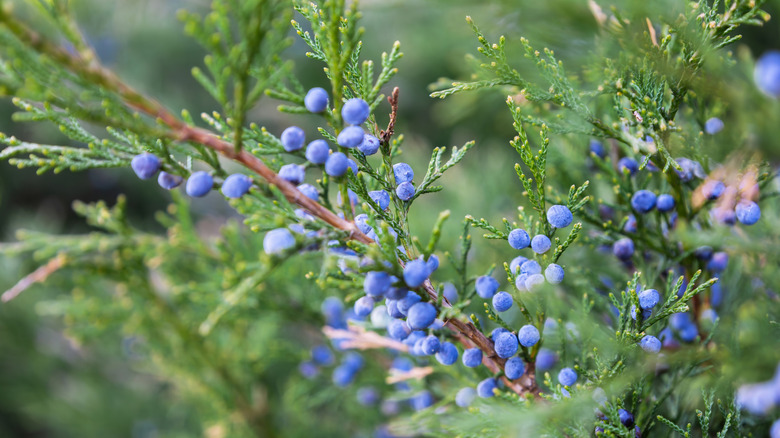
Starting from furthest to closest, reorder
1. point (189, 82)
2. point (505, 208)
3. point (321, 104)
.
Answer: point (189, 82)
point (505, 208)
point (321, 104)

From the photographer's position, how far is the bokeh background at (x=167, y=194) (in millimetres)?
1565

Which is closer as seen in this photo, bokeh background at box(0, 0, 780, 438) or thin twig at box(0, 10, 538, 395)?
thin twig at box(0, 10, 538, 395)

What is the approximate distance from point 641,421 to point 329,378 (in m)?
1.00

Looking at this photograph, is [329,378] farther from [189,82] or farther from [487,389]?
[189,82]

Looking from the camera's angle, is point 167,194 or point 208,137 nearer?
point 208,137

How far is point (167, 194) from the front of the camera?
3.40 m

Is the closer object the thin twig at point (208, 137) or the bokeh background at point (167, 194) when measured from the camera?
the thin twig at point (208, 137)

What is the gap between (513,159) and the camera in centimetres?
241

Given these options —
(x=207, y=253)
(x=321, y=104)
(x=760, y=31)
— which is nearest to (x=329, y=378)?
(x=207, y=253)

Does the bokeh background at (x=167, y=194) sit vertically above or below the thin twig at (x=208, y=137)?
above

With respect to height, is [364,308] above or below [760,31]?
below

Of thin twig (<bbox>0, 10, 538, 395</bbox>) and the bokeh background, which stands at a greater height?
the bokeh background

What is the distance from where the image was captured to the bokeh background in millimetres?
1565

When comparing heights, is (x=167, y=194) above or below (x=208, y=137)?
above
